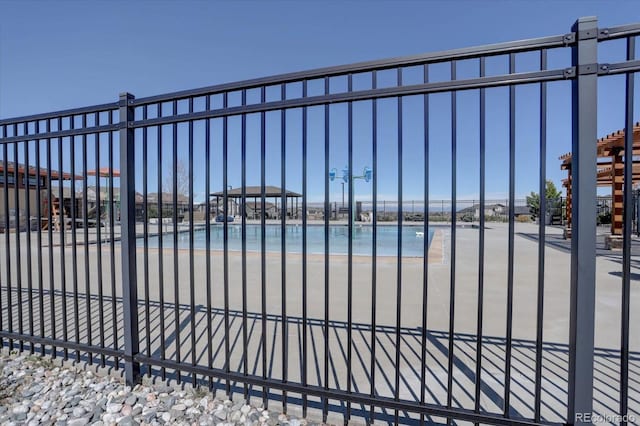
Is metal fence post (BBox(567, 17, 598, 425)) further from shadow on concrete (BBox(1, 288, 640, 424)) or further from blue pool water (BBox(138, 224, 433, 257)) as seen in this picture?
blue pool water (BBox(138, 224, 433, 257))

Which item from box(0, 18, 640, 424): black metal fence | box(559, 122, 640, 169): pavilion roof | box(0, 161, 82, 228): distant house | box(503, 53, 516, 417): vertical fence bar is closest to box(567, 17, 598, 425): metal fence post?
box(0, 18, 640, 424): black metal fence

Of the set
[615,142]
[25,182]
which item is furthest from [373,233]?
[615,142]

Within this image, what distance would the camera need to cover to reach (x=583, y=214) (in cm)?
138

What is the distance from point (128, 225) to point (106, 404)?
4.05ft

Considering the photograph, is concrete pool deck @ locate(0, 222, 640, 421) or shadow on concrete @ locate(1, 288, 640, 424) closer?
shadow on concrete @ locate(1, 288, 640, 424)

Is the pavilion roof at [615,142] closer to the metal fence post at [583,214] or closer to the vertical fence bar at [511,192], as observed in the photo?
the metal fence post at [583,214]

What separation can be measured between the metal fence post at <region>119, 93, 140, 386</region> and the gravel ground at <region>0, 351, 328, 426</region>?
0.20 m

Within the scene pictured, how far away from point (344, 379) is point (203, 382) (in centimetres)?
108

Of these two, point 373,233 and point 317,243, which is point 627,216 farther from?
point 317,243

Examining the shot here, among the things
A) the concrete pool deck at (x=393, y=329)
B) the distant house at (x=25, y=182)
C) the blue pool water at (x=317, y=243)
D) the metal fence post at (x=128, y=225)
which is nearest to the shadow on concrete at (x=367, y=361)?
the concrete pool deck at (x=393, y=329)

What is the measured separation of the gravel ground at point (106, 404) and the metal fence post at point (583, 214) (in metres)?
1.47

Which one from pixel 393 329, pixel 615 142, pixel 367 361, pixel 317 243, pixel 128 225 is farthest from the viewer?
pixel 317 243

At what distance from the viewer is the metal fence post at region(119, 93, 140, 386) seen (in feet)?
7.28

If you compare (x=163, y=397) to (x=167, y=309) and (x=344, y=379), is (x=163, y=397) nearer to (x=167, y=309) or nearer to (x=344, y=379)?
(x=344, y=379)
